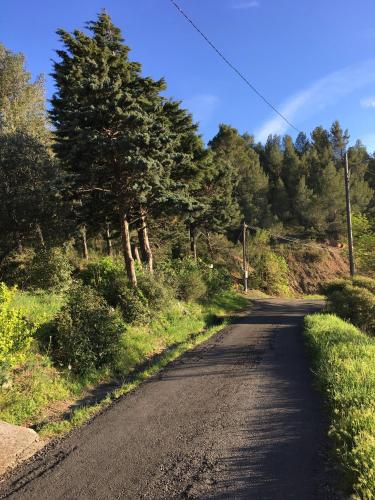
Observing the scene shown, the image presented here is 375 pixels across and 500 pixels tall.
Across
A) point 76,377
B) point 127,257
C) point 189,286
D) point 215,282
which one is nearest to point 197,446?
point 76,377

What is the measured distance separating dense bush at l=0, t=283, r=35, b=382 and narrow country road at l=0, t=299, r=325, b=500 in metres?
1.75

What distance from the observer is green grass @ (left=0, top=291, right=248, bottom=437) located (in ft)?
24.3

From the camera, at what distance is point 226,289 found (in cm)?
3222

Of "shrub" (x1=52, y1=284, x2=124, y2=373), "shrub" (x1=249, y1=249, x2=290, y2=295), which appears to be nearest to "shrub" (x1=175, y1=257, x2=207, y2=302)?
"shrub" (x1=52, y1=284, x2=124, y2=373)

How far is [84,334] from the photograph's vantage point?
1041cm

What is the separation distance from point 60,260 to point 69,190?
115 inches

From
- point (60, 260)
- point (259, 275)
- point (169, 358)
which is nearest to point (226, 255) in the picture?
point (259, 275)

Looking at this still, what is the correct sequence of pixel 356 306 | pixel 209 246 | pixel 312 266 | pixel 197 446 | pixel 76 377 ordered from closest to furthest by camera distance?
pixel 197 446, pixel 76 377, pixel 356 306, pixel 209 246, pixel 312 266

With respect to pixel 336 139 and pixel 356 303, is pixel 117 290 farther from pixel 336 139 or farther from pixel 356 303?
pixel 336 139

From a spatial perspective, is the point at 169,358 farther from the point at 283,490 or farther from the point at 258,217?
the point at 258,217

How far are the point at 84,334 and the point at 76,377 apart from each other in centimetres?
126

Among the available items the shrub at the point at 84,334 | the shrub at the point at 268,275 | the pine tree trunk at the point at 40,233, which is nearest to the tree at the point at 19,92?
the pine tree trunk at the point at 40,233

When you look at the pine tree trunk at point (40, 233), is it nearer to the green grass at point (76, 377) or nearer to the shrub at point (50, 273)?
the shrub at point (50, 273)

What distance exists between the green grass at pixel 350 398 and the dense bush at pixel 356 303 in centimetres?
568
